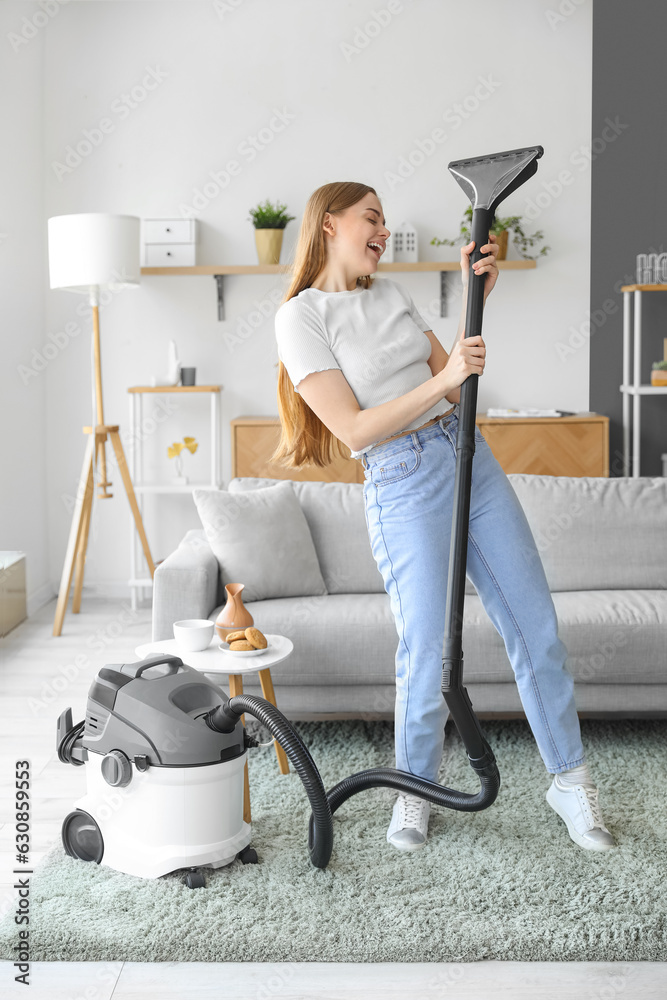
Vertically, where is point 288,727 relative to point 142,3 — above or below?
below

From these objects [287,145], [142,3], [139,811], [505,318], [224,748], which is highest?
[142,3]

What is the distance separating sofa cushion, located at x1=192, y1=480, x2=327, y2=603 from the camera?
110 inches

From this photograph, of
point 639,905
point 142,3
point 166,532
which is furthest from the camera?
point 166,532

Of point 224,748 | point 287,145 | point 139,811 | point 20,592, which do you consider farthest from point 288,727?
point 287,145

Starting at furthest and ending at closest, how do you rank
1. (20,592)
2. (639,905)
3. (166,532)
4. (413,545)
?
(166,532), (20,592), (413,545), (639,905)

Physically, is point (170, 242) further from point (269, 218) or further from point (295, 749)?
point (295, 749)

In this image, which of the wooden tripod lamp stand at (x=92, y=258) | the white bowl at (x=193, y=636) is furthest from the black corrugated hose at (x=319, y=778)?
the wooden tripod lamp stand at (x=92, y=258)

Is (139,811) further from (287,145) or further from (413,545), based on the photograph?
(287,145)

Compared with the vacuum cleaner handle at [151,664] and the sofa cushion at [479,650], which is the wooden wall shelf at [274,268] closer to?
the sofa cushion at [479,650]

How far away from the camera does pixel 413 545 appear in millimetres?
1958

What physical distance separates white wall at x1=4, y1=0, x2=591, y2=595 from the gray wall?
69 mm

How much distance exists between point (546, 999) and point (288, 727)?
63 cm

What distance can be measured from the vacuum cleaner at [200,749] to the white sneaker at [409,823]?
0.42ft

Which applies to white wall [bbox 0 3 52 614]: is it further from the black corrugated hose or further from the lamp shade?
the black corrugated hose
